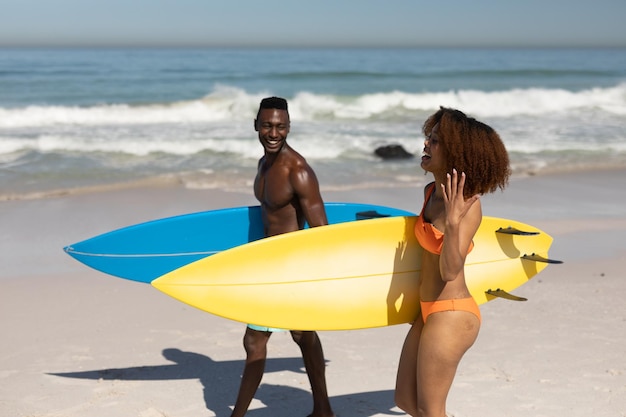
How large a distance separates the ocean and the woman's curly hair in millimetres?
8316

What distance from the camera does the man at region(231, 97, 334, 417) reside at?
149 inches

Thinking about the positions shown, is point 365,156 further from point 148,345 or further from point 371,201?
point 148,345

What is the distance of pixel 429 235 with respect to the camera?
3059 millimetres

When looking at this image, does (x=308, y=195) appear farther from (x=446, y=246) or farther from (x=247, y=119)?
(x=247, y=119)

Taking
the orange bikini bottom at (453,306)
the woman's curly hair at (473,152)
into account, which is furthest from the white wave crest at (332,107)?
the woman's curly hair at (473,152)

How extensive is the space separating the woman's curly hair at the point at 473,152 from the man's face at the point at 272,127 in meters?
1.08

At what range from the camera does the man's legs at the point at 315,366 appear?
4.01m

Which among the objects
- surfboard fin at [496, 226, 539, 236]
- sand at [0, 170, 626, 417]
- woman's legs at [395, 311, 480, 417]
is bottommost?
sand at [0, 170, 626, 417]

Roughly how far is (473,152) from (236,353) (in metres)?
2.82

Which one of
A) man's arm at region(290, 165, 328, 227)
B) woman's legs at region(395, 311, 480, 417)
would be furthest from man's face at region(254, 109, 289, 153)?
woman's legs at region(395, 311, 480, 417)

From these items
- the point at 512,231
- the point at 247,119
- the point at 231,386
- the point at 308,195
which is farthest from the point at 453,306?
the point at 247,119

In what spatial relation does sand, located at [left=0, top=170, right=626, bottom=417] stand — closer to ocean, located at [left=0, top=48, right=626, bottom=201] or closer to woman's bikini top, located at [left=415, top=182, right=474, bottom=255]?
woman's bikini top, located at [left=415, top=182, right=474, bottom=255]

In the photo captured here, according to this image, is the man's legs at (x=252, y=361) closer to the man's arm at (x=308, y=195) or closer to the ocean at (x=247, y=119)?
the man's arm at (x=308, y=195)

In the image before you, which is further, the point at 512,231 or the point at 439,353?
the point at 512,231
